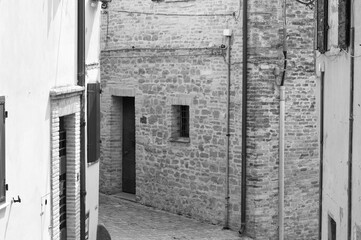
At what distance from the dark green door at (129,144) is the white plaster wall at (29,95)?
30.0ft

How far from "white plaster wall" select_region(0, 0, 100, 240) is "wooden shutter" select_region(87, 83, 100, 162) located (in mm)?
1497

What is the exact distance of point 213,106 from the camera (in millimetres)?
17750

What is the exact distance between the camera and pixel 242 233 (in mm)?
16953

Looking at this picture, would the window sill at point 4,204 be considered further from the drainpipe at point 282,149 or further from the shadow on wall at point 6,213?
the drainpipe at point 282,149

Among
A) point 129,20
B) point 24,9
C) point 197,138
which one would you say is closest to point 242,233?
point 197,138

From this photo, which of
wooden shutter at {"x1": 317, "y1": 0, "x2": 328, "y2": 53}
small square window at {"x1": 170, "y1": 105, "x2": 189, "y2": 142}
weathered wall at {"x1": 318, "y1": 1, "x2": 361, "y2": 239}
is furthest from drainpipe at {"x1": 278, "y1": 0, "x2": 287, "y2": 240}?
wooden shutter at {"x1": 317, "y1": 0, "x2": 328, "y2": 53}

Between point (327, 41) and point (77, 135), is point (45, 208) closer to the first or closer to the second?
point (77, 135)

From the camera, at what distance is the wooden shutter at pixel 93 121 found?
1279cm

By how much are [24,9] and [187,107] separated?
9865 millimetres

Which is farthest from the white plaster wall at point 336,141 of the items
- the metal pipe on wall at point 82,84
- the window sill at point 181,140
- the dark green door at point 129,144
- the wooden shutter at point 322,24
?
the dark green door at point 129,144

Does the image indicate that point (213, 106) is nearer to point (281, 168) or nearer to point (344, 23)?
point (281, 168)

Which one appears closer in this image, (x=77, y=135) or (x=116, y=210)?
(x=77, y=135)

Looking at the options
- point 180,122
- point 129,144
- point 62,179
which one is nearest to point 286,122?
point 180,122

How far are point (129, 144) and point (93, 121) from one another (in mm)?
7681
